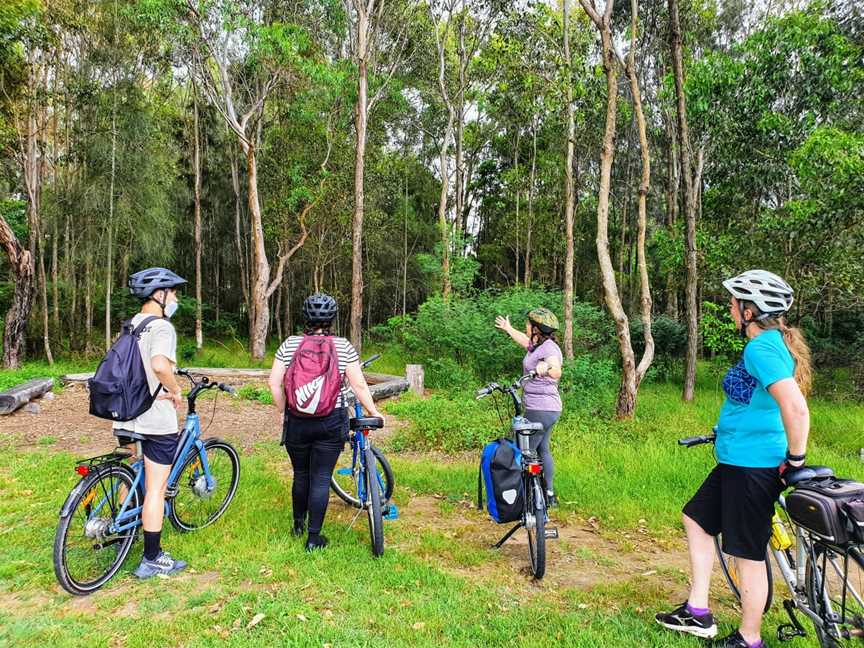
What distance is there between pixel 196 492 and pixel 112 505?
2.40 feet

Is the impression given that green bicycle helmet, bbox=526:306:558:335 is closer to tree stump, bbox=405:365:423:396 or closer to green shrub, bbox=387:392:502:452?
green shrub, bbox=387:392:502:452

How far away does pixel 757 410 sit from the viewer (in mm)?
2328

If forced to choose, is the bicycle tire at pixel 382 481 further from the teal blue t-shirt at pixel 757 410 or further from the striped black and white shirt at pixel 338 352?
the teal blue t-shirt at pixel 757 410

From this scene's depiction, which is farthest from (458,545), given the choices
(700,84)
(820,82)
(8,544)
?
(820,82)

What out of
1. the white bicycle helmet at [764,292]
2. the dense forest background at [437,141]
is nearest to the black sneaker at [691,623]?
the white bicycle helmet at [764,292]

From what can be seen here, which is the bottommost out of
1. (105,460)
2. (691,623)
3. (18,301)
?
(691,623)

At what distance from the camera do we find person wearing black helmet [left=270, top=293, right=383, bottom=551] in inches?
133

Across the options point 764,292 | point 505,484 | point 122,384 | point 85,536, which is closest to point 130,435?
point 122,384

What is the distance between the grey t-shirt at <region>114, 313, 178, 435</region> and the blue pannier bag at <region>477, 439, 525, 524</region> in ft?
6.85

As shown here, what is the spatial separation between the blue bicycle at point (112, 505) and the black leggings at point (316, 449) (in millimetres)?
764

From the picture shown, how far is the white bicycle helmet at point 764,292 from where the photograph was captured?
7.76ft

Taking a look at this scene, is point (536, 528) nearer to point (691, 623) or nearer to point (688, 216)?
point (691, 623)

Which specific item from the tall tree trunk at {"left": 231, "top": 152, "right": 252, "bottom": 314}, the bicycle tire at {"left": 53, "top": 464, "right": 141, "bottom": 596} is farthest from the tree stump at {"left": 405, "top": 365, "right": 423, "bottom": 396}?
the tall tree trunk at {"left": 231, "top": 152, "right": 252, "bottom": 314}

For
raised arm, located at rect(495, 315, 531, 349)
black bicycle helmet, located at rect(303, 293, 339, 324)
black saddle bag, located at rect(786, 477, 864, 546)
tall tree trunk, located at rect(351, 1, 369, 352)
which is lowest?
black saddle bag, located at rect(786, 477, 864, 546)
